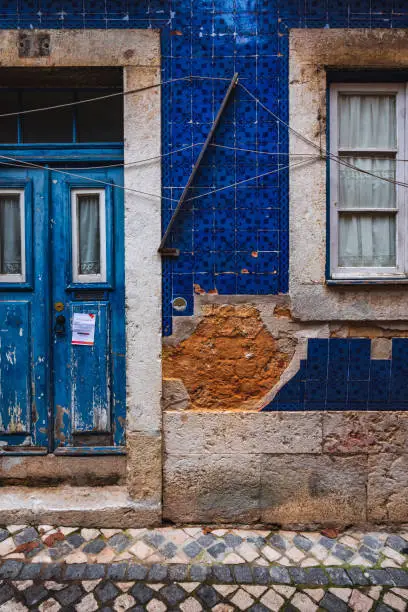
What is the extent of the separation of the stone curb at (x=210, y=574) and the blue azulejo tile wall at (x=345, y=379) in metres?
1.03

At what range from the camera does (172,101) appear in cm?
296

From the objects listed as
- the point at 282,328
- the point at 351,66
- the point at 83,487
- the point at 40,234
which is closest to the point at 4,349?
the point at 40,234

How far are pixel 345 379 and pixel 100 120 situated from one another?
281 centimetres

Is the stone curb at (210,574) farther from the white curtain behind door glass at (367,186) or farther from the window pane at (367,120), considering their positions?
the window pane at (367,120)

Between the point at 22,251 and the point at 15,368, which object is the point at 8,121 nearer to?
the point at 22,251

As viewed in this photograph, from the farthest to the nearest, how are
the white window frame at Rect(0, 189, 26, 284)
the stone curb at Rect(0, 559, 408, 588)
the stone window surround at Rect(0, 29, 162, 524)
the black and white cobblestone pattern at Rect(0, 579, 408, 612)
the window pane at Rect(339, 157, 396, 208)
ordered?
the white window frame at Rect(0, 189, 26, 284)
the window pane at Rect(339, 157, 396, 208)
the stone window surround at Rect(0, 29, 162, 524)
the stone curb at Rect(0, 559, 408, 588)
the black and white cobblestone pattern at Rect(0, 579, 408, 612)

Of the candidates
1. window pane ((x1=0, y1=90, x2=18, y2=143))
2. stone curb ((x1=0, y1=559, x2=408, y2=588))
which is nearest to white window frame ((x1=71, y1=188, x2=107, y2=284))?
window pane ((x1=0, y1=90, x2=18, y2=143))

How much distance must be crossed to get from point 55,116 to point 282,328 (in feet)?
8.13

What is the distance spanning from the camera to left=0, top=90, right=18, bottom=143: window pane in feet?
10.7

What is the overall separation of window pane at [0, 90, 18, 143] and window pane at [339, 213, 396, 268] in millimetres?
2708

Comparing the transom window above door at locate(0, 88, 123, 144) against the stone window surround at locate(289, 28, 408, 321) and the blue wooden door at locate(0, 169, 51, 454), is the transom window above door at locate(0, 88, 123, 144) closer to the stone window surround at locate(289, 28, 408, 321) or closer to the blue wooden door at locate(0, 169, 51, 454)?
the blue wooden door at locate(0, 169, 51, 454)

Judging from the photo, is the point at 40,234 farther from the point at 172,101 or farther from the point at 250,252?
the point at 250,252

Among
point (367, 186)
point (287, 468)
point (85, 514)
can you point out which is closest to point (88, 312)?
point (85, 514)

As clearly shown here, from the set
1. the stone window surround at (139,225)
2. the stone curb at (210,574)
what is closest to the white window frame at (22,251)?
→ the stone window surround at (139,225)
